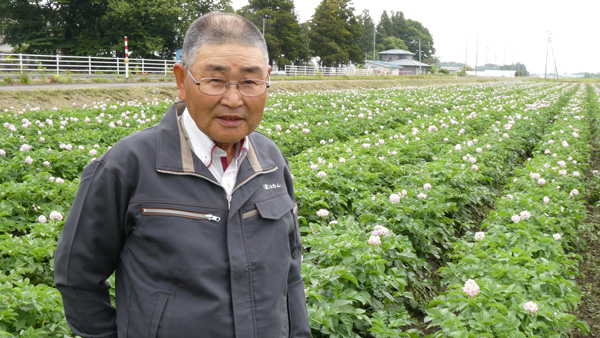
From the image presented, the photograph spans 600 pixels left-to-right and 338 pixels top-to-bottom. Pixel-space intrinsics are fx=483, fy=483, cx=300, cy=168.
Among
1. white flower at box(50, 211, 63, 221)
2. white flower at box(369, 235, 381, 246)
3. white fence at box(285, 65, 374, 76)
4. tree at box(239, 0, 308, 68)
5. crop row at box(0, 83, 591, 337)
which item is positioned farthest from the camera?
tree at box(239, 0, 308, 68)

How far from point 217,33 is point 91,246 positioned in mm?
809

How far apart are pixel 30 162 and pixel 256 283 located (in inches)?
214

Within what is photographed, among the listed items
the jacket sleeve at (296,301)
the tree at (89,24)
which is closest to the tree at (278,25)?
the tree at (89,24)

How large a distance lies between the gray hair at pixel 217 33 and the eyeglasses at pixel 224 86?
0.08 metres

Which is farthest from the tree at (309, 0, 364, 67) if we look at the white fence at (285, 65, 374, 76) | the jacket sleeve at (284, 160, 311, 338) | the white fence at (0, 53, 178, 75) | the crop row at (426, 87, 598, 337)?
the jacket sleeve at (284, 160, 311, 338)

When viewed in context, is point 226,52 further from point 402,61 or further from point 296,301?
point 402,61

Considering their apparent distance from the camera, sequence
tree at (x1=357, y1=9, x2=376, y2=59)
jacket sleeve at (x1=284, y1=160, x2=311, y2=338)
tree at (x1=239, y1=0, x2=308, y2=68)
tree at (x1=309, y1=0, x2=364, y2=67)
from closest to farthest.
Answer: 1. jacket sleeve at (x1=284, y1=160, x2=311, y2=338)
2. tree at (x1=239, y1=0, x2=308, y2=68)
3. tree at (x1=309, y1=0, x2=364, y2=67)
4. tree at (x1=357, y1=9, x2=376, y2=59)

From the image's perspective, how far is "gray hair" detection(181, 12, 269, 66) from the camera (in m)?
1.63

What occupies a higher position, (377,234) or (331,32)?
(331,32)

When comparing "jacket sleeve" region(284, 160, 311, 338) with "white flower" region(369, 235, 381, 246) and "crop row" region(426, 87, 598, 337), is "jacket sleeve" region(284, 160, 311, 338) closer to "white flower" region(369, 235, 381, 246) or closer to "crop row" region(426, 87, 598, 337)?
"crop row" region(426, 87, 598, 337)

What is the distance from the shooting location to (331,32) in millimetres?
57312

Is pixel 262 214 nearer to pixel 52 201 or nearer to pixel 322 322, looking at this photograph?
pixel 322 322

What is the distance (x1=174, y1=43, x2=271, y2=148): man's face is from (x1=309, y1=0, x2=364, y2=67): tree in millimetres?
56107

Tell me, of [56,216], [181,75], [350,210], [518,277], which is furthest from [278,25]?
[181,75]
